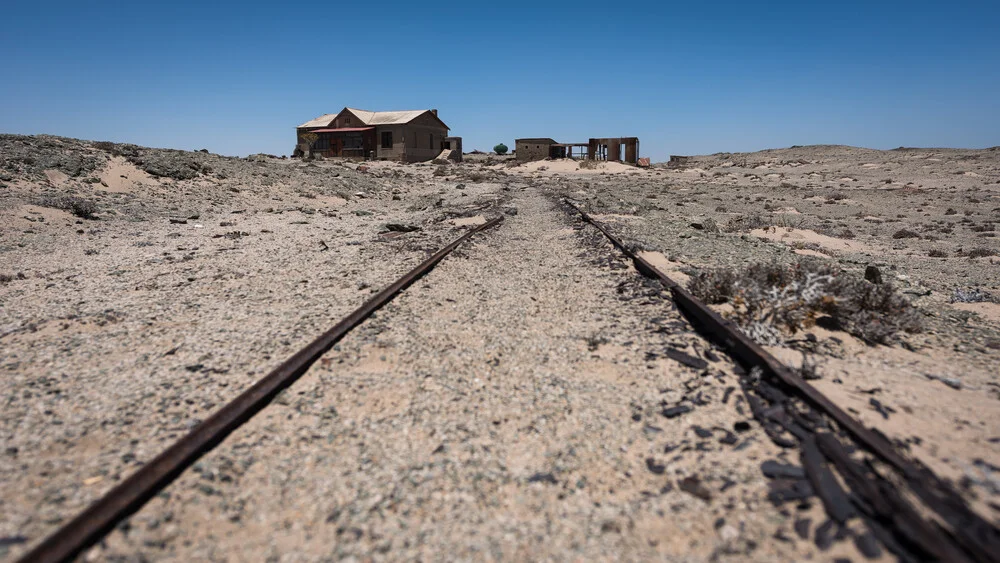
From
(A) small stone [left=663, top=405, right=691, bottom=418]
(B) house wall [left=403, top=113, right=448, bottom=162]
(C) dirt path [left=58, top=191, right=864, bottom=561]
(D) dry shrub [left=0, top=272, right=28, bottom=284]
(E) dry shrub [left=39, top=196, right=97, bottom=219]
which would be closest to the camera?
(C) dirt path [left=58, top=191, right=864, bottom=561]

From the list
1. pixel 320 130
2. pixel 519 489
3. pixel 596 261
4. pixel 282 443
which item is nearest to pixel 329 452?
pixel 282 443

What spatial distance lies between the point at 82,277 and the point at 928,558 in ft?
30.0

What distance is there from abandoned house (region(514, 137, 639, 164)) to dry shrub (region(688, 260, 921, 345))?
5177 cm

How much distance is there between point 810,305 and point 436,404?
12.1 feet

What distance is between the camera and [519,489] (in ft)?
9.07

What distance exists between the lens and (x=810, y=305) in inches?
192

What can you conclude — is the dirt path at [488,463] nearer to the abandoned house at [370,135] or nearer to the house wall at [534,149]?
the abandoned house at [370,135]

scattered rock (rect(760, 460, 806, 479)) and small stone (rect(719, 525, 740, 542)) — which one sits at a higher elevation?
scattered rock (rect(760, 460, 806, 479))

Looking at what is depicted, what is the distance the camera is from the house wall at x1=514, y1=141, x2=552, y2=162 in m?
56.2

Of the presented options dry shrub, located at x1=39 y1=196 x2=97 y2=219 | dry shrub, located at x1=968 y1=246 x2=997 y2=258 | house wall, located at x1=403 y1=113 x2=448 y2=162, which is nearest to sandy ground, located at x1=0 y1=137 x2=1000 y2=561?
dry shrub, located at x1=968 y1=246 x2=997 y2=258

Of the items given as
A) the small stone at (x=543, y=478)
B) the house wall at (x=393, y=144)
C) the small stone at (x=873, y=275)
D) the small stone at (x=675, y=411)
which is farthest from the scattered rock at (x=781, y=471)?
the house wall at (x=393, y=144)

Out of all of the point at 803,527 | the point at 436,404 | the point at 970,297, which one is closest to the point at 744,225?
the point at 970,297

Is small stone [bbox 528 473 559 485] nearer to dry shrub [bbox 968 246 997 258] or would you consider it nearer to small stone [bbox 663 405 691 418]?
small stone [bbox 663 405 691 418]

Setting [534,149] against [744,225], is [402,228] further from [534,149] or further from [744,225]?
[534,149]
